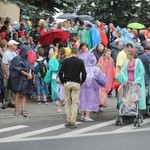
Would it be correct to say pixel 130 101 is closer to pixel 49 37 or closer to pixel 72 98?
pixel 72 98

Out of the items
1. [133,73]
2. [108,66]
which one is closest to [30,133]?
[133,73]

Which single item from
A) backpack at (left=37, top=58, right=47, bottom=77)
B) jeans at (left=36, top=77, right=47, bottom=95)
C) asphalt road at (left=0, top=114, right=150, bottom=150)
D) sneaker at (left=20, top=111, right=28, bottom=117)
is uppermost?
backpack at (left=37, top=58, right=47, bottom=77)

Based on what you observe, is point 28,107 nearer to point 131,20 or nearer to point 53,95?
point 53,95

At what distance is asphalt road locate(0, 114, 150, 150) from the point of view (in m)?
9.67

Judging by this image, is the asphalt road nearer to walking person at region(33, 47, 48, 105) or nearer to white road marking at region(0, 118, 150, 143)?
white road marking at region(0, 118, 150, 143)

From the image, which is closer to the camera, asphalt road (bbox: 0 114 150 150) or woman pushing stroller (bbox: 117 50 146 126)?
asphalt road (bbox: 0 114 150 150)

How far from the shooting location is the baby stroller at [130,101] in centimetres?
1214

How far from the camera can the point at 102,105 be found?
44.8ft

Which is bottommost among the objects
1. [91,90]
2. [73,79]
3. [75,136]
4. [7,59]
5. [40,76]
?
[75,136]

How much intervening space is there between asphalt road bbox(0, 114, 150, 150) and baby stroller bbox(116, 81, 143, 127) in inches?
9.8

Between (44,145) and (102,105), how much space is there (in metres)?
4.10

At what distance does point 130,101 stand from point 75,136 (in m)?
2.02

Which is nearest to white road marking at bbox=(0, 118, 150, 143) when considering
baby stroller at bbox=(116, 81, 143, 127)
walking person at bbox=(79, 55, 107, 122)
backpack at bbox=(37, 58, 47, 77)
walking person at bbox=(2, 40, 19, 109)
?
baby stroller at bbox=(116, 81, 143, 127)

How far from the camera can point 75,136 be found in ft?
35.3
